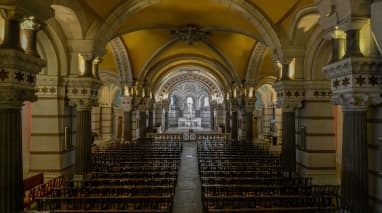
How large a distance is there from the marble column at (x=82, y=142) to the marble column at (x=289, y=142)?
715cm

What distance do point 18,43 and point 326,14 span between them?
6330 mm

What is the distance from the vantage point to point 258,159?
12805 millimetres

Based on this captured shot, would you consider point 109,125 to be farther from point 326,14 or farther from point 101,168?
point 326,14

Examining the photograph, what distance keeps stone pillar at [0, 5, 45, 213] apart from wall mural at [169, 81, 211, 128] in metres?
41.7

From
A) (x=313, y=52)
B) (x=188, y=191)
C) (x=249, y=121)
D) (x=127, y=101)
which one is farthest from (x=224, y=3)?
(x=249, y=121)

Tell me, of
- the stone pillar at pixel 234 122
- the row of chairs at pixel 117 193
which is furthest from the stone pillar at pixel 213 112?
the row of chairs at pixel 117 193

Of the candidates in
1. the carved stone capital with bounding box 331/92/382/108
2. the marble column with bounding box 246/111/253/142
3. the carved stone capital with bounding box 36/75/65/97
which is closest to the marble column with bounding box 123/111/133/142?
the marble column with bounding box 246/111/253/142

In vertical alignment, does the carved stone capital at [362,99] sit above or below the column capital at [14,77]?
below

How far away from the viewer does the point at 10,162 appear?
5.59m

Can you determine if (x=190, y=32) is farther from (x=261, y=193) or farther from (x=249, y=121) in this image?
(x=261, y=193)

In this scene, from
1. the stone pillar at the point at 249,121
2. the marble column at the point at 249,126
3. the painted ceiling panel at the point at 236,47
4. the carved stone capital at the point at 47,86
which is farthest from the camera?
the marble column at the point at 249,126

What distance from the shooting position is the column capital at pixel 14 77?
18.2ft

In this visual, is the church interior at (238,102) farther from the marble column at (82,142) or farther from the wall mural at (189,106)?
the wall mural at (189,106)

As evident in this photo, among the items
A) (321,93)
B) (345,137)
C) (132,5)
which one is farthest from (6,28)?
(321,93)
